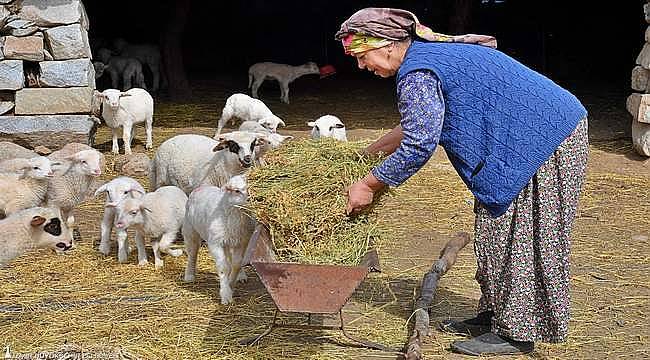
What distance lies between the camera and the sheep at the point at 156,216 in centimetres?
648

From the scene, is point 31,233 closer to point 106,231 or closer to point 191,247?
point 191,247

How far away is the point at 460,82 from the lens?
14.0ft

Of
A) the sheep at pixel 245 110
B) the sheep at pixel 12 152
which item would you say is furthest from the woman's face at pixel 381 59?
the sheep at pixel 245 110

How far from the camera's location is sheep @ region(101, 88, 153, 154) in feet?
34.0

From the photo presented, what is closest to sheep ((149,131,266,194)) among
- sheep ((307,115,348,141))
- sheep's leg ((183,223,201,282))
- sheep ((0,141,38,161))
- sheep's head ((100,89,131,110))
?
sheep's leg ((183,223,201,282))

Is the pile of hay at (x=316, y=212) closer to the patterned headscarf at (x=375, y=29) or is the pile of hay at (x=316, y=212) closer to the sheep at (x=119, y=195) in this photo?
the patterned headscarf at (x=375, y=29)

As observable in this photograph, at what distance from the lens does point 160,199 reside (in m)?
6.61

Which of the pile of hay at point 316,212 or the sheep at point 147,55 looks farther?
the sheep at point 147,55

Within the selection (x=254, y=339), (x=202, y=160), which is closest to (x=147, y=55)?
(x=202, y=160)

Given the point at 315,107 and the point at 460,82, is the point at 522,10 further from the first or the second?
the point at 460,82

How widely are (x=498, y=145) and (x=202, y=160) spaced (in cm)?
373

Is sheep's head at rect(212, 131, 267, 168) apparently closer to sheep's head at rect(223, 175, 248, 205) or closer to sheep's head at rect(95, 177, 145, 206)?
sheep's head at rect(95, 177, 145, 206)

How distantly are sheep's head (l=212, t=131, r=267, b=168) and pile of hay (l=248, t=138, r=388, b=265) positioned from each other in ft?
6.67

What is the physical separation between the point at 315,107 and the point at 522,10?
24.3 ft
